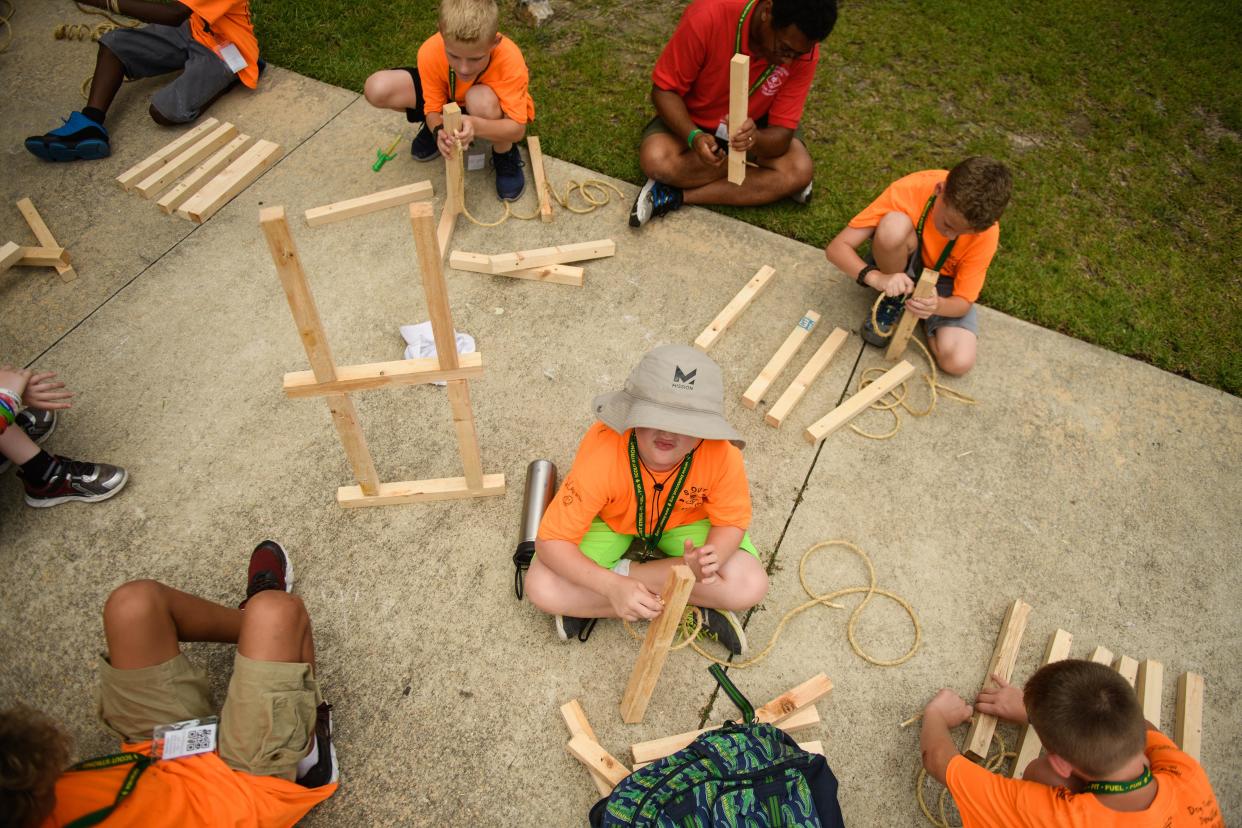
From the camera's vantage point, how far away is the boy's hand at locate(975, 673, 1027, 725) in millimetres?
3148

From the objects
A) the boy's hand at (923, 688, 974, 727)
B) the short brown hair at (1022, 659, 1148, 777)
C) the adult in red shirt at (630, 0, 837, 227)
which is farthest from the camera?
the adult in red shirt at (630, 0, 837, 227)

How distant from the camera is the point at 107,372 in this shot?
161 inches

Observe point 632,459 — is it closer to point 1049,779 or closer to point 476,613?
point 476,613

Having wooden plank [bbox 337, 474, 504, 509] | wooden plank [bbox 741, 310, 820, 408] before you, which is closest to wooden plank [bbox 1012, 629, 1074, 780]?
wooden plank [bbox 741, 310, 820, 408]

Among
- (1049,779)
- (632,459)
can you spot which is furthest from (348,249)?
(1049,779)

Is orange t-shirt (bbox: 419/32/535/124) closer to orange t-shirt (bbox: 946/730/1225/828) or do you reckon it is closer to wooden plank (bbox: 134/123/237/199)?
wooden plank (bbox: 134/123/237/199)

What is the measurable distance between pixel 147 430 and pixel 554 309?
213 cm

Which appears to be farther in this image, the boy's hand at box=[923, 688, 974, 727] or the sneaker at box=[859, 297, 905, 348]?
the sneaker at box=[859, 297, 905, 348]

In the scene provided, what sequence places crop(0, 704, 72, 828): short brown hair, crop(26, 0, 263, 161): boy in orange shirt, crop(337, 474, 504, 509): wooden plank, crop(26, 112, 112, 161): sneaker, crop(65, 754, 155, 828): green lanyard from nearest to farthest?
crop(0, 704, 72, 828): short brown hair, crop(65, 754, 155, 828): green lanyard, crop(337, 474, 504, 509): wooden plank, crop(26, 112, 112, 161): sneaker, crop(26, 0, 263, 161): boy in orange shirt

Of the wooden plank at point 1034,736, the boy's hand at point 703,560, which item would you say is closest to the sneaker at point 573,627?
the boy's hand at point 703,560

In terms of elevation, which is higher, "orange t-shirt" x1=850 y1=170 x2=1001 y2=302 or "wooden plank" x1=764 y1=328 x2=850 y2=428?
"orange t-shirt" x1=850 y1=170 x2=1001 y2=302

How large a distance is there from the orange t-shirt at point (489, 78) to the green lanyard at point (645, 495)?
8.84ft

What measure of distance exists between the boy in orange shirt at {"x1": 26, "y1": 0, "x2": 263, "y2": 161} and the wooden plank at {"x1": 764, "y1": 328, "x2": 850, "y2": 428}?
4312 millimetres

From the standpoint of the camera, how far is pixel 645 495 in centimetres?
306
